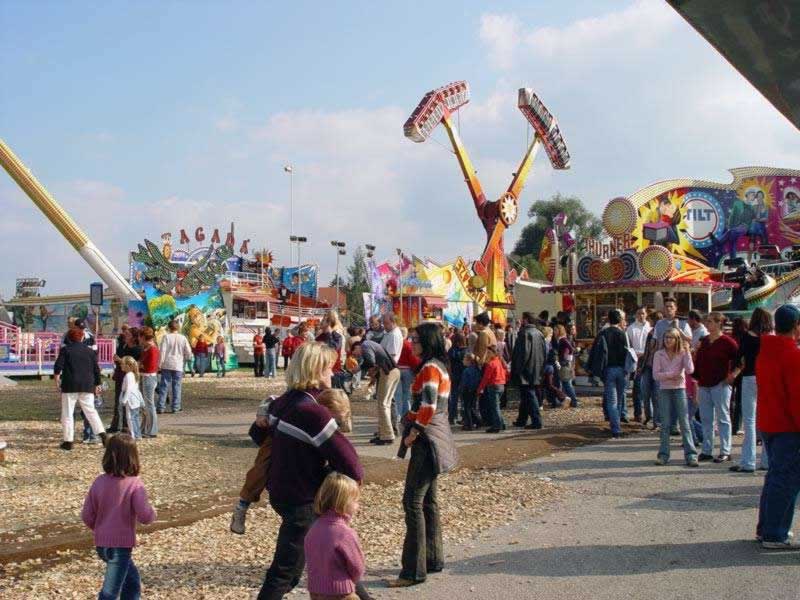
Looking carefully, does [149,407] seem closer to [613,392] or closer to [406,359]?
[406,359]

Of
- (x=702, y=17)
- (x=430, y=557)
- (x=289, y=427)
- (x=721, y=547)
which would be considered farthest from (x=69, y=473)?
(x=702, y=17)

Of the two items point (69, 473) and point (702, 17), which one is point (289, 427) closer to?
point (702, 17)

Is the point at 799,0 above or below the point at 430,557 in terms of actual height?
above

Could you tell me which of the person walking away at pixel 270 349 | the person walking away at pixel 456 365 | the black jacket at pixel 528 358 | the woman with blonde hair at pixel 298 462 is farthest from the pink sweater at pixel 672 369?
the person walking away at pixel 270 349

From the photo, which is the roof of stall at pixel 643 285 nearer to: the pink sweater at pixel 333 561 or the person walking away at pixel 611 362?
the person walking away at pixel 611 362

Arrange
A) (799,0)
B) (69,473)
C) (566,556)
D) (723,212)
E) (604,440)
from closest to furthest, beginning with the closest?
(799,0) → (566,556) → (69,473) → (604,440) → (723,212)

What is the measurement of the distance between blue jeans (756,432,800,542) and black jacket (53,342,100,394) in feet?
29.1

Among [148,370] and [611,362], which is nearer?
[611,362]

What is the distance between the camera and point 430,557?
5824mm

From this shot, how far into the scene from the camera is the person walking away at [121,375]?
12.5 meters

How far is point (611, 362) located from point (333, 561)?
8.90m

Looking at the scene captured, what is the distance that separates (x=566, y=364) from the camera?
54.1 feet

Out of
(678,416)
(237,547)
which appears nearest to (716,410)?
(678,416)

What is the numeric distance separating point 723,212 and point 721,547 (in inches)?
1581
